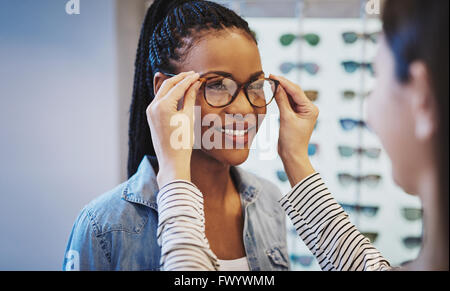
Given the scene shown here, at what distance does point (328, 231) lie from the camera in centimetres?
79

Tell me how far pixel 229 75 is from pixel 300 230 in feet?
1.31

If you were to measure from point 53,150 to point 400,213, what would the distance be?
2417mm

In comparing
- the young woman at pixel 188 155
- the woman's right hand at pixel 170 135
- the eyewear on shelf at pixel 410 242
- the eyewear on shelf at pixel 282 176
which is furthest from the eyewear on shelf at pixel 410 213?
the woman's right hand at pixel 170 135

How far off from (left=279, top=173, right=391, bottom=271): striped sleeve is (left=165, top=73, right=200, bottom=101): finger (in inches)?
13.0

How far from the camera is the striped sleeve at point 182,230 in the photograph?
0.64 m

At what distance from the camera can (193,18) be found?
93cm

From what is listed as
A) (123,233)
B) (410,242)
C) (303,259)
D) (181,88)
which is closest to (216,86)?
(181,88)

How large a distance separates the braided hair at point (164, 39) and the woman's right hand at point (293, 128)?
200 mm

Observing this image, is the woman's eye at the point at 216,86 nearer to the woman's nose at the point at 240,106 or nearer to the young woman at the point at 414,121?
the woman's nose at the point at 240,106

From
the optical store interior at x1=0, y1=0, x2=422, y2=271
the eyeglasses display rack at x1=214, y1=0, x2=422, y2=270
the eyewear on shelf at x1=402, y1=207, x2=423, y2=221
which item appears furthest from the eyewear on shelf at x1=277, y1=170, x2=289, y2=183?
the optical store interior at x1=0, y1=0, x2=422, y2=271

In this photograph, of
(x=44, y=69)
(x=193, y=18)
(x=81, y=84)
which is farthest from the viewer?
(x=81, y=84)

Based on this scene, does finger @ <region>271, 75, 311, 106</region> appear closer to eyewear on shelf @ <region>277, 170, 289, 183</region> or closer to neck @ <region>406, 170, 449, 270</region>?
neck @ <region>406, 170, 449, 270</region>

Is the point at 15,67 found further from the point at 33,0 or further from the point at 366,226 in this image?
the point at 366,226
